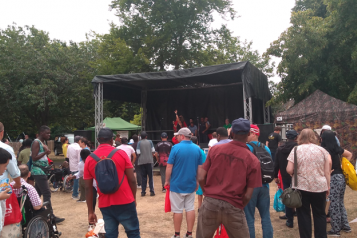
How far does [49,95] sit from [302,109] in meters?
13.3

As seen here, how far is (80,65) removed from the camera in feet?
65.8

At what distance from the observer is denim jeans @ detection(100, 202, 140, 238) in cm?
345

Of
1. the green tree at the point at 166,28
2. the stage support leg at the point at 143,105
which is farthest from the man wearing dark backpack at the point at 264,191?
the green tree at the point at 166,28

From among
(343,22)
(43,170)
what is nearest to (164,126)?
(343,22)

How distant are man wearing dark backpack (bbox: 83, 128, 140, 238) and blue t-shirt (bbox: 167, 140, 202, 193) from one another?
134cm

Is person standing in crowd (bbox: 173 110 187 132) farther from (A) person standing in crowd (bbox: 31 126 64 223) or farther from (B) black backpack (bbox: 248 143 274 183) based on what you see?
(B) black backpack (bbox: 248 143 274 183)

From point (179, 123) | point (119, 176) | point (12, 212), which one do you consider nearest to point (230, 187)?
point (119, 176)

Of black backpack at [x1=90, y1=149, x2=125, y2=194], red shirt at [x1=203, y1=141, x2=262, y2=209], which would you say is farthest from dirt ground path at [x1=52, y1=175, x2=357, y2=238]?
red shirt at [x1=203, y1=141, x2=262, y2=209]

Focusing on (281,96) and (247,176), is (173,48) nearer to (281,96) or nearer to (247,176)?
(281,96)

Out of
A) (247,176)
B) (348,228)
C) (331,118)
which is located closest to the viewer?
(247,176)

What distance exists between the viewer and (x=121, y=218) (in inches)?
136

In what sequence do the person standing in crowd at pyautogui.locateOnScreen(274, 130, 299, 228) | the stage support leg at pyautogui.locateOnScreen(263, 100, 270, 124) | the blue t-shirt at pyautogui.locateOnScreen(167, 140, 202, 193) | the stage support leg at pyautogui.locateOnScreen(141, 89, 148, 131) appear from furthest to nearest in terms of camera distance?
the stage support leg at pyautogui.locateOnScreen(141, 89, 148, 131)
the stage support leg at pyautogui.locateOnScreen(263, 100, 270, 124)
the person standing in crowd at pyautogui.locateOnScreen(274, 130, 299, 228)
the blue t-shirt at pyautogui.locateOnScreen(167, 140, 202, 193)

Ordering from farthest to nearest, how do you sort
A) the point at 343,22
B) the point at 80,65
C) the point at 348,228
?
the point at 80,65 < the point at 343,22 < the point at 348,228

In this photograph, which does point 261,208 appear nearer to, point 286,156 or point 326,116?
point 286,156
